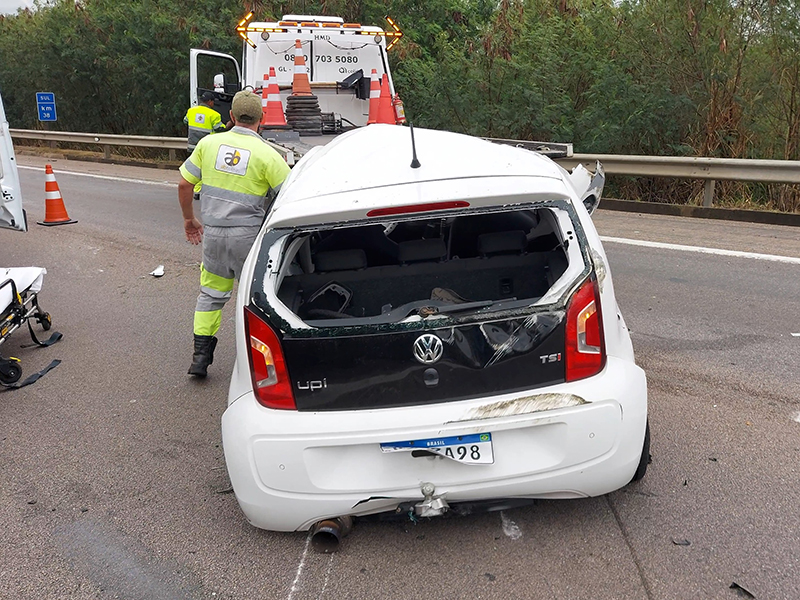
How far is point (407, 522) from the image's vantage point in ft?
11.1

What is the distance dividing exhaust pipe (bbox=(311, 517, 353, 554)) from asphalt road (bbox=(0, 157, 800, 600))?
0.17 ft

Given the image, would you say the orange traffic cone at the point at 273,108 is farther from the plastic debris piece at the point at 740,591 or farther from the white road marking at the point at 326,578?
the plastic debris piece at the point at 740,591

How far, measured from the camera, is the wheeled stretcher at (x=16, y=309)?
5273mm

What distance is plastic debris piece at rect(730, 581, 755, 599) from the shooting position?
2756 mm

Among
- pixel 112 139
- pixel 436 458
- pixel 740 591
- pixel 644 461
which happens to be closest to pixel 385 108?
pixel 644 461

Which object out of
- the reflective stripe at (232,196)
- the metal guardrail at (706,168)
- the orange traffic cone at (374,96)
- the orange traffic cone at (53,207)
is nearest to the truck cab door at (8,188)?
the orange traffic cone at (53,207)

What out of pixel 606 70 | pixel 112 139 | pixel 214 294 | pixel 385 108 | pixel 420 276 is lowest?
pixel 112 139

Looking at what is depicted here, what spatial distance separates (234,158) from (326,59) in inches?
290

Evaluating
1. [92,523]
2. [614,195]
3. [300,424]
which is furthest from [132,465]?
[614,195]

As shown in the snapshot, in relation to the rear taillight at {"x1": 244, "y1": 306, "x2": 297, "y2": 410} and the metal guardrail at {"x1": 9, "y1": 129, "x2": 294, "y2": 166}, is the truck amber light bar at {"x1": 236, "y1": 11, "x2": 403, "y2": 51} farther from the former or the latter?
the rear taillight at {"x1": 244, "y1": 306, "x2": 297, "y2": 410}

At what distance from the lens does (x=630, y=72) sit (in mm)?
11875

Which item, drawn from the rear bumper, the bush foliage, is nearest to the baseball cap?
the rear bumper

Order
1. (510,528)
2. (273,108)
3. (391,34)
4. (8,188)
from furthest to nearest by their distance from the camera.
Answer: (391,34)
(273,108)
(8,188)
(510,528)

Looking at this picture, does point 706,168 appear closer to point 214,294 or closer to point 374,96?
point 374,96
